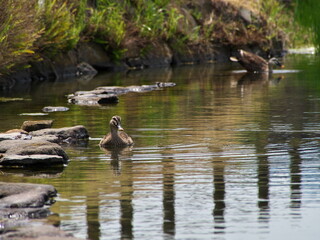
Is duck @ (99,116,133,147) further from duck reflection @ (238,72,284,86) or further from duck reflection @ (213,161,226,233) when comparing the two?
duck reflection @ (238,72,284,86)

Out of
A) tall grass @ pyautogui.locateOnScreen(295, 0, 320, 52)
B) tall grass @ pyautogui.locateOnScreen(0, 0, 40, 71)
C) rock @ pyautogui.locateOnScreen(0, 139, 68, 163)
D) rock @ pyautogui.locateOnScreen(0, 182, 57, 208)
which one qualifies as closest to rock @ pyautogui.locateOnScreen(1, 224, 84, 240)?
rock @ pyautogui.locateOnScreen(0, 182, 57, 208)

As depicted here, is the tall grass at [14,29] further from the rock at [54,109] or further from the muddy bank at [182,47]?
the muddy bank at [182,47]

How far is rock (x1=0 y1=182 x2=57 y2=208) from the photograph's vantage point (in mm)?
8062

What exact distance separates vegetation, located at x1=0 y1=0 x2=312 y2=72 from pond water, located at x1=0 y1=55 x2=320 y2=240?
2049 mm

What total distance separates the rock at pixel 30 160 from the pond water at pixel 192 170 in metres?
0.20

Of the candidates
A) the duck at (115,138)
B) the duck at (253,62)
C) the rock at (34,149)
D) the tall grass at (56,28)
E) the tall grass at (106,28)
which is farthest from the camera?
the tall grass at (106,28)

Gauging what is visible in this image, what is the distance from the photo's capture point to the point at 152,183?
938cm

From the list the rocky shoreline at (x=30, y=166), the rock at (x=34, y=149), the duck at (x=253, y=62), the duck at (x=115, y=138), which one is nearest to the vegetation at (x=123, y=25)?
the duck at (x=253, y=62)

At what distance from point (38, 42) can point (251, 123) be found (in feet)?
39.8

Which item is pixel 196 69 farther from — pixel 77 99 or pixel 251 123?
pixel 251 123

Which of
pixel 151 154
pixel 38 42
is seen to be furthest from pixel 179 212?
pixel 38 42

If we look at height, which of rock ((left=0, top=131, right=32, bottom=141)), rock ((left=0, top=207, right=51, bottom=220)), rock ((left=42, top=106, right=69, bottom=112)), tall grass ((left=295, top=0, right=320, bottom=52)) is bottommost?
rock ((left=0, top=207, right=51, bottom=220))

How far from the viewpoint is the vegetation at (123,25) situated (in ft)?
68.7

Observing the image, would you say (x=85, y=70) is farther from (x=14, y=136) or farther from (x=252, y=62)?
(x=14, y=136)
